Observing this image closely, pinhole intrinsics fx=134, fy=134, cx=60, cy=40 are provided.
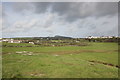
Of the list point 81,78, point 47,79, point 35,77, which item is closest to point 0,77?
point 35,77

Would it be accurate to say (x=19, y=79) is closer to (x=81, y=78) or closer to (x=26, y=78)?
(x=26, y=78)

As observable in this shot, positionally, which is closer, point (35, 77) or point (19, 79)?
point (19, 79)

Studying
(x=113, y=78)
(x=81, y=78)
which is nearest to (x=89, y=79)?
(x=81, y=78)

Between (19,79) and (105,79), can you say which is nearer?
(19,79)

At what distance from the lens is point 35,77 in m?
15.9

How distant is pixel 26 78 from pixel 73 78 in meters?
5.44

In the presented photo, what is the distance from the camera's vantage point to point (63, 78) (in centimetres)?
1556

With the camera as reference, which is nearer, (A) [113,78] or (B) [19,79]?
(B) [19,79]

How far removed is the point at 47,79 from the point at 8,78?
173 inches

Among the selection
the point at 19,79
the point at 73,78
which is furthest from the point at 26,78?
the point at 73,78

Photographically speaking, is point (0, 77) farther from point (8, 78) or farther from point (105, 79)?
point (105, 79)

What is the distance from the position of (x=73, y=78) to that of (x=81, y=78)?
3.15 ft

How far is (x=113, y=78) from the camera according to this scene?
54.6 feet

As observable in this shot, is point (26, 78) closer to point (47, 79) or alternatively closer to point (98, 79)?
point (47, 79)
